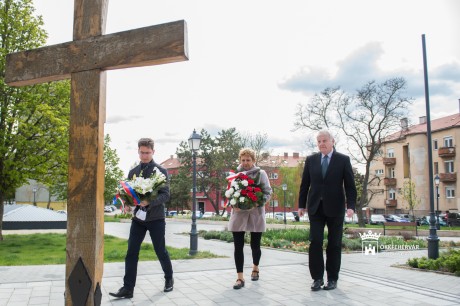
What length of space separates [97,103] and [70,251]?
4.19 feet

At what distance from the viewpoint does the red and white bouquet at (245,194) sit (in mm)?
6246

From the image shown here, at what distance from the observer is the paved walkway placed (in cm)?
539

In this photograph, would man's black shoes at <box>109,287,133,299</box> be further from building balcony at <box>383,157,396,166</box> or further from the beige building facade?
building balcony at <box>383,157,396,166</box>

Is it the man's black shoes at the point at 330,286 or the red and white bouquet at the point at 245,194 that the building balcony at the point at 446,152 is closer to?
the man's black shoes at the point at 330,286

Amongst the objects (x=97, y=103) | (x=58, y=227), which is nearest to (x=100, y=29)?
(x=97, y=103)

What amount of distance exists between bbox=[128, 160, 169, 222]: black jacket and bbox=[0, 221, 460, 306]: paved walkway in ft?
3.60

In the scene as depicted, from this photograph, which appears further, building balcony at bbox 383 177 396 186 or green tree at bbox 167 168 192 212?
building balcony at bbox 383 177 396 186

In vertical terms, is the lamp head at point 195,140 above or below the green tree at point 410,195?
above

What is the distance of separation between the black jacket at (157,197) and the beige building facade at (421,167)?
42.4 m

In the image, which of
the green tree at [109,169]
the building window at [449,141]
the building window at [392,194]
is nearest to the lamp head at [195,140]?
the green tree at [109,169]

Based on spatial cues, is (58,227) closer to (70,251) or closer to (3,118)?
(3,118)

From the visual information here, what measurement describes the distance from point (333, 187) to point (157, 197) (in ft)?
8.29

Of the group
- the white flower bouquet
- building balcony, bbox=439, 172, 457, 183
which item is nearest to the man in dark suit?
the white flower bouquet

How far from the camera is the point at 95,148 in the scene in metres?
3.52
